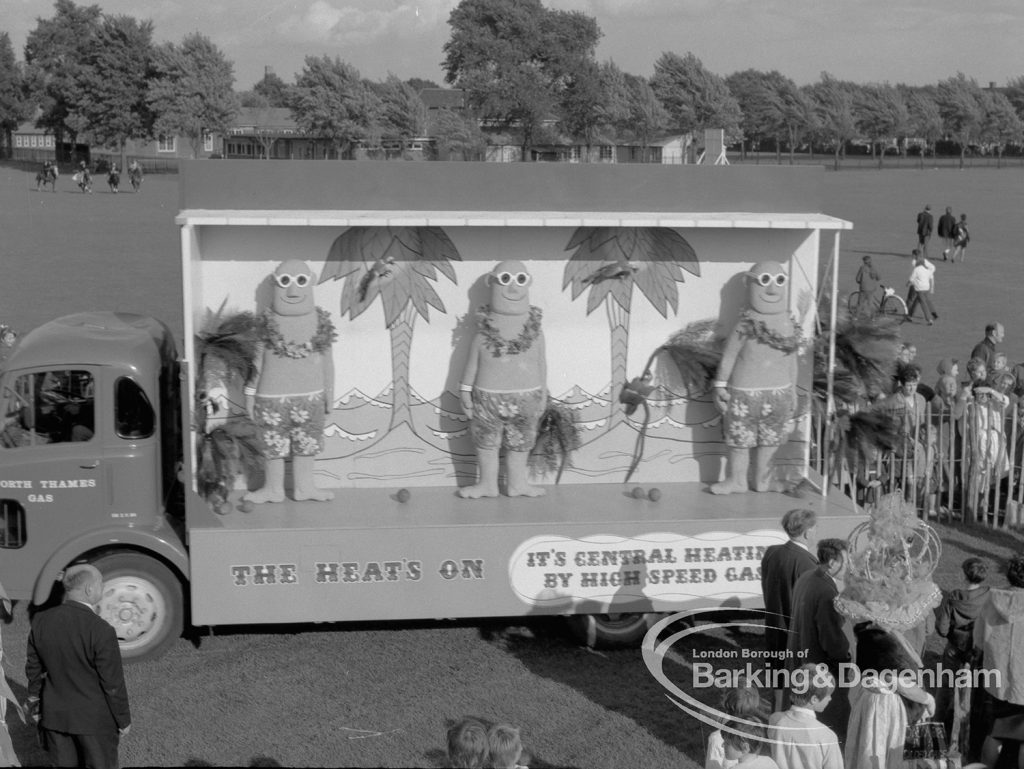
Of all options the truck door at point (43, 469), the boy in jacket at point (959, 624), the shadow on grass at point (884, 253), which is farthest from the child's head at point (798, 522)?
the shadow on grass at point (884, 253)

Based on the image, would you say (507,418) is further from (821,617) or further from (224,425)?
(821,617)

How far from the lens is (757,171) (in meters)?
8.55

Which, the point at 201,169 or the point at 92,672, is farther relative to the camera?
the point at 201,169

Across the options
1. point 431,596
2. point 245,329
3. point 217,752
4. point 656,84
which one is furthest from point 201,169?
point 656,84

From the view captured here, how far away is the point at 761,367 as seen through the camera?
337 inches

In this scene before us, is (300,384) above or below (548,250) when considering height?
below

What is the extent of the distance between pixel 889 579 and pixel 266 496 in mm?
4460

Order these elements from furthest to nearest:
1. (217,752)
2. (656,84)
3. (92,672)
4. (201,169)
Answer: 1. (656,84)
2. (201,169)
3. (217,752)
4. (92,672)

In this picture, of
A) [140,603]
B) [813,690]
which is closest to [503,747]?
[813,690]

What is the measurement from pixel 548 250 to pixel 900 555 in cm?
383

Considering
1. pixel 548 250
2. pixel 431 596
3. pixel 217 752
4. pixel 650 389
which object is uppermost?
pixel 548 250

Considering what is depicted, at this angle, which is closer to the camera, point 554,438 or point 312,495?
point 312,495

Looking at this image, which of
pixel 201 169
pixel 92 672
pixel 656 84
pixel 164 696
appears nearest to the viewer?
pixel 92 672

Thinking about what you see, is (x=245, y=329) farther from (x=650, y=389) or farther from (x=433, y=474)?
(x=650, y=389)
